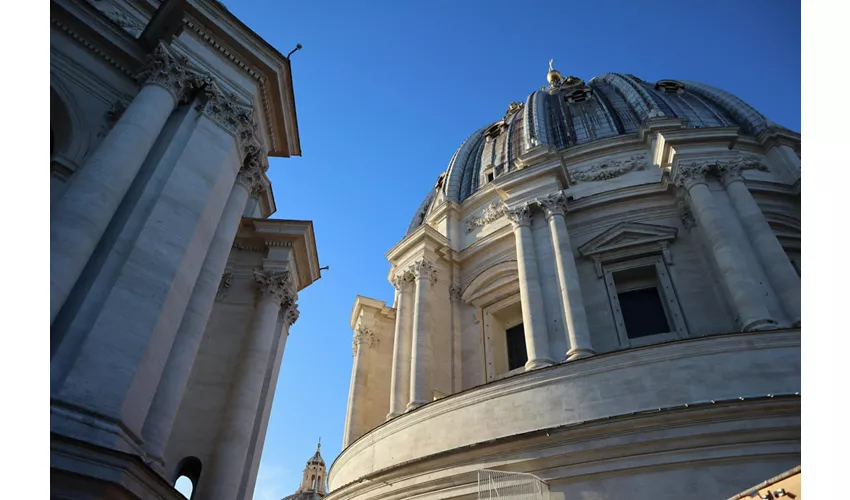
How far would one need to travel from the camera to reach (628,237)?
17406mm

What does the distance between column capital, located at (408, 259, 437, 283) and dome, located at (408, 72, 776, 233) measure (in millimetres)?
5927

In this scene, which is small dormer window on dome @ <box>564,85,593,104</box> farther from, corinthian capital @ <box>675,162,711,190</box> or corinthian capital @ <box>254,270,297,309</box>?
corinthian capital @ <box>254,270,297,309</box>

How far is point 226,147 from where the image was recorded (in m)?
11.0

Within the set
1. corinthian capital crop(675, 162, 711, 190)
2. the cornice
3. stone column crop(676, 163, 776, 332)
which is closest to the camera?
stone column crop(676, 163, 776, 332)

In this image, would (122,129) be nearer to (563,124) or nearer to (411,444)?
(411,444)

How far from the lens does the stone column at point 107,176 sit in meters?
7.48

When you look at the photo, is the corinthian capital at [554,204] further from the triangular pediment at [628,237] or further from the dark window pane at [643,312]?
the dark window pane at [643,312]

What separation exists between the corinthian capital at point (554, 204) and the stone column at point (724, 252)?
11.9ft

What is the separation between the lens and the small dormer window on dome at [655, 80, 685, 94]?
29.3 m

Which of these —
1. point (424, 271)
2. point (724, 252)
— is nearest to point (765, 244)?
point (724, 252)

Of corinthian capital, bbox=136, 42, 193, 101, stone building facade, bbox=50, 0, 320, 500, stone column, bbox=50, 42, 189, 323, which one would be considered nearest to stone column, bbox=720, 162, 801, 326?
stone building facade, bbox=50, 0, 320, 500

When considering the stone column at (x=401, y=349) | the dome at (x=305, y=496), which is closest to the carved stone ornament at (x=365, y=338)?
the stone column at (x=401, y=349)

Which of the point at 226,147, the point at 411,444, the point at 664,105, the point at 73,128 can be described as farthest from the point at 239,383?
the point at 664,105

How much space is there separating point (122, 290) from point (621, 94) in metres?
27.3
